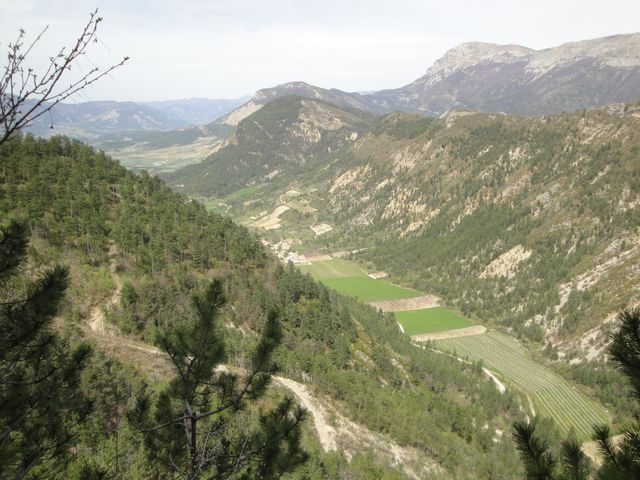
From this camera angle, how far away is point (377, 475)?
3219 cm

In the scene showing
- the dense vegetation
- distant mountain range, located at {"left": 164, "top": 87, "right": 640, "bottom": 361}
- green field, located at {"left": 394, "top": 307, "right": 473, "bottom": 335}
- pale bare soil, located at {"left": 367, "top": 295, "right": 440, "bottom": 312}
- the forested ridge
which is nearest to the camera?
the forested ridge

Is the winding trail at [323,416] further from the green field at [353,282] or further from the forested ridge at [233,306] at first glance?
the green field at [353,282]

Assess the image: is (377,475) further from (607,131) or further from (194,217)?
(607,131)

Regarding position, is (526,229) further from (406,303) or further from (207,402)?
(207,402)

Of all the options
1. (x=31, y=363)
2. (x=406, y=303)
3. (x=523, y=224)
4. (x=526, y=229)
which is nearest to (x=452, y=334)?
(x=406, y=303)

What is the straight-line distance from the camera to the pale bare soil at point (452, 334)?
93062mm

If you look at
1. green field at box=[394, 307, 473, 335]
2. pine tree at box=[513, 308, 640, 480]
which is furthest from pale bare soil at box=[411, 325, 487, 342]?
pine tree at box=[513, 308, 640, 480]

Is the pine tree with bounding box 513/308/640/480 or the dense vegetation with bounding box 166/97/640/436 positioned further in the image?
the dense vegetation with bounding box 166/97/640/436

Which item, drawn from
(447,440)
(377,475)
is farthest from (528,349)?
(377,475)

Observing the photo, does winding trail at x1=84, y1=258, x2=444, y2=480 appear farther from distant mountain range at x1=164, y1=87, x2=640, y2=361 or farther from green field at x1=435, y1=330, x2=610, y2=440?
distant mountain range at x1=164, y1=87, x2=640, y2=361

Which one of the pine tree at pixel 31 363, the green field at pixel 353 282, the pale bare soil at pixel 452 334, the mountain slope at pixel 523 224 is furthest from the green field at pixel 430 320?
the pine tree at pixel 31 363

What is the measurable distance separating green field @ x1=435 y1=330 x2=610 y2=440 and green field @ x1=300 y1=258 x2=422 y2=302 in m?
28.6

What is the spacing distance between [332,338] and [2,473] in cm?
5789

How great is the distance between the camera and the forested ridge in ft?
153
